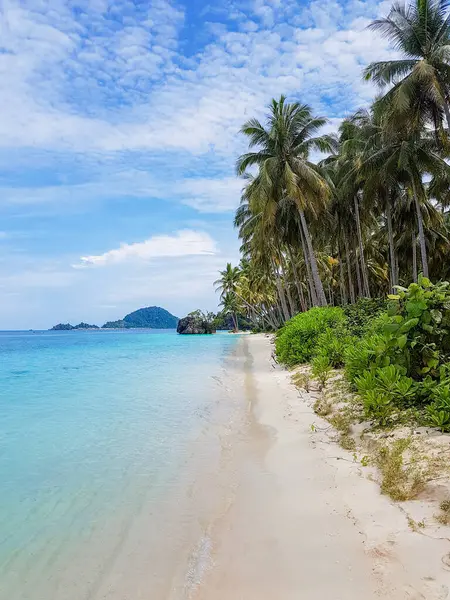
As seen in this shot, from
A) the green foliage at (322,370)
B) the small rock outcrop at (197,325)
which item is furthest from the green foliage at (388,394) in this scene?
the small rock outcrop at (197,325)

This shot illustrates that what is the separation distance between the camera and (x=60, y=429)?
7707mm

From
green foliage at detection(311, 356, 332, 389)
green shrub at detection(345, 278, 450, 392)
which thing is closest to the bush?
green foliage at detection(311, 356, 332, 389)

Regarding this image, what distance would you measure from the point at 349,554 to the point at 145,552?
1645 millimetres

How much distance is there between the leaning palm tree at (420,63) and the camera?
47.1 feet

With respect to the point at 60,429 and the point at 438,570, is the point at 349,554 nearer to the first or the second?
the point at 438,570

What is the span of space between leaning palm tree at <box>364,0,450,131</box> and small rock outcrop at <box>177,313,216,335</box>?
63.6 metres

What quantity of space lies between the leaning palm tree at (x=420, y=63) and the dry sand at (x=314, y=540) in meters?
14.3

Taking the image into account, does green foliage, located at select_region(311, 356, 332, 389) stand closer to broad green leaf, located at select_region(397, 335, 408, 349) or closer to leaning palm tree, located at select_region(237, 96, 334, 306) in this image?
broad green leaf, located at select_region(397, 335, 408, 349)

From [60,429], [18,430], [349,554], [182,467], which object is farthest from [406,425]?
[18,430]

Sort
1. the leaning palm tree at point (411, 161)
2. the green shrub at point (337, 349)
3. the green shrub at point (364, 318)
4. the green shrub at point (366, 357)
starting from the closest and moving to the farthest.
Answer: the green shrub at point (366, 357) < the green shrub at point (337, 349) < the green shrub at point (364, 318) < the leaning palm tree at point (411, 161)

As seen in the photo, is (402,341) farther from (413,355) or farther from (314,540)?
(314,540)

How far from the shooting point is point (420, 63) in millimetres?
14109

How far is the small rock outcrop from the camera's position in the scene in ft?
254

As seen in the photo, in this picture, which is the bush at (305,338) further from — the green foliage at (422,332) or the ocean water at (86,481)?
the green foliage at (422,332)
